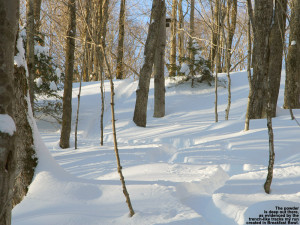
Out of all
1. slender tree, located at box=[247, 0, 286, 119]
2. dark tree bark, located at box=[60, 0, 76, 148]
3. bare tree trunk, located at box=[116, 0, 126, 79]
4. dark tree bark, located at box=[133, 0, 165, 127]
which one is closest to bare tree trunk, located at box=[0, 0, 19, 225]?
slender tree, located at box=[247, 0, 286, 119]

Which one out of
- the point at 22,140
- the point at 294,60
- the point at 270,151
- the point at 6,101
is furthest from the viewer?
the point at 294,60

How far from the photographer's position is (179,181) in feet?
10.7

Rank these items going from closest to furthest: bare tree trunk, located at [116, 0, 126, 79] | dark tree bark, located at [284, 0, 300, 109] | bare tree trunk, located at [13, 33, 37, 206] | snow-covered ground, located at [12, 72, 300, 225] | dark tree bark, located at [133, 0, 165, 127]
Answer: snow-covered ground, located at [12, 72, 300, 225], bare tree trunk, located at [13, 33, 37, 206], dark tree bark, located at [284, 0, 300, 109], dark tree bark, located at [133, 0, 165, 127], bare tree trunk, located at [116, 0, 126, 79]

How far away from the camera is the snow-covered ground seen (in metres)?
2.37

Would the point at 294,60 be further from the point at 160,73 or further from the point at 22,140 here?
the point at 22,140

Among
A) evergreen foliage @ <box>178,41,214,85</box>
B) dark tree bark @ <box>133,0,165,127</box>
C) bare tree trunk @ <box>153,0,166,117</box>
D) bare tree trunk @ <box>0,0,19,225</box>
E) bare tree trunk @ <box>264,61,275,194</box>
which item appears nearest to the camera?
bare tree trunk @ <box>0,0,19,225</box>

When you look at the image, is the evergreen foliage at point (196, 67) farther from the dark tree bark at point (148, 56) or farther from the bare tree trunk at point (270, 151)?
the bare tree trunk at point (270, 151)

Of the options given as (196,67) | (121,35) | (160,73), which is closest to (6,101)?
(160,73)

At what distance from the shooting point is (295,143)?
460 cm

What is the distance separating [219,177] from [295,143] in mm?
1750

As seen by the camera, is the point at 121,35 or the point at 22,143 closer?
the point at 22,143

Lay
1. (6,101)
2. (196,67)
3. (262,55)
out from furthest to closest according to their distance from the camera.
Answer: (196,67)
(262,55)
(6,101)

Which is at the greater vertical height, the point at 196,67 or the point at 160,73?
the point at 196,67

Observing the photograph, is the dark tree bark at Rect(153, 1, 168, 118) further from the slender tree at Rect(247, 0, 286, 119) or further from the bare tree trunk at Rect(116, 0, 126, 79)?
the bare tree trunk at Rect(116, 0, 126, 79)
